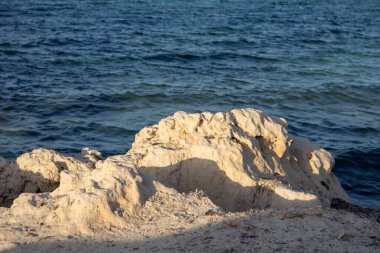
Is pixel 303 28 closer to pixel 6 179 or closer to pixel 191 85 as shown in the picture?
pixel 191 85

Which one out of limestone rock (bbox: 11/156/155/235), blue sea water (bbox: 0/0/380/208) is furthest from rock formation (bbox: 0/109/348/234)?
blue sea water (bbox: 0/0/380/208)

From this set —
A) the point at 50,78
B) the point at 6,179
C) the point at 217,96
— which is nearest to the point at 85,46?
the point at 50,78

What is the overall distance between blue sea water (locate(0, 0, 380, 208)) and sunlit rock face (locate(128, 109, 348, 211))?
130 inches

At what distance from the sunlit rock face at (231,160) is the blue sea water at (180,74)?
3.30 metres

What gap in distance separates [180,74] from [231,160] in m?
12.8

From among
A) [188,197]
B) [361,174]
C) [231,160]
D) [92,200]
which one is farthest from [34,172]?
[361,174]

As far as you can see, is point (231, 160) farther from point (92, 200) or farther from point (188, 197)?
point (92, 200)

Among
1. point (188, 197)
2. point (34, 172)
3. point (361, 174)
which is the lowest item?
point (361, 174)

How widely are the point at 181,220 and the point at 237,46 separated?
1918 centimetres

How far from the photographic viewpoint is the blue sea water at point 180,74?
1548cm

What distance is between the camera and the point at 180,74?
2158 centimetres

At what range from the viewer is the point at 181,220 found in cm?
754

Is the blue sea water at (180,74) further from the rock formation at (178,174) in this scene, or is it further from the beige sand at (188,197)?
the beige sand at (188,197)

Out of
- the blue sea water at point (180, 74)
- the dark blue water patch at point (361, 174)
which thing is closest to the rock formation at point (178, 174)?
the dark blue water patch at point (361, 174)
